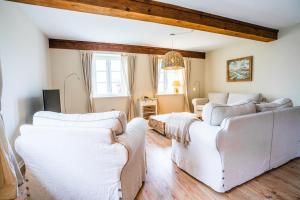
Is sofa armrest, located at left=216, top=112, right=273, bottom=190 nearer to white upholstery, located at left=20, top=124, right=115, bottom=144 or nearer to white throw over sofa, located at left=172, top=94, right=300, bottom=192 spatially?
white throw over sofa, located at left=172, top=94, right=300, bottom=192

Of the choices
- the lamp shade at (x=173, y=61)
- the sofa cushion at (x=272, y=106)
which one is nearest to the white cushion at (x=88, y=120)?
the sofa cushion at (x=272, y=106)

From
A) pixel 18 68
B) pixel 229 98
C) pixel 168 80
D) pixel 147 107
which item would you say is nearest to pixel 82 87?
pixel 147 107

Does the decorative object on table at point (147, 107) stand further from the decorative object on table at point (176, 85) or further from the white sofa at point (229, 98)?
the white sofa at point (229, 98)

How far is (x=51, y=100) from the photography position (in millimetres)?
2961

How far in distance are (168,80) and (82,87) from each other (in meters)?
2.90

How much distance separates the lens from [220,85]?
5359 mm

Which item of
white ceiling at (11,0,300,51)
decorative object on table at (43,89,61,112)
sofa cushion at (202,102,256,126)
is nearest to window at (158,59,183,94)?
white ceiling at (11,0,300,51)

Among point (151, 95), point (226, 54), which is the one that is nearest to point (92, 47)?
point (151, 95)

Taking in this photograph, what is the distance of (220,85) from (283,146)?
131 inches

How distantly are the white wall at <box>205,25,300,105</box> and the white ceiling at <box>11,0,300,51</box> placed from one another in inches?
13.3

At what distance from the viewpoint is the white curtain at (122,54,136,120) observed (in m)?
4.82

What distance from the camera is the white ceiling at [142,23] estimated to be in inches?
95.3

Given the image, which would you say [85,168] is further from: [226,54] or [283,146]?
[226,54]

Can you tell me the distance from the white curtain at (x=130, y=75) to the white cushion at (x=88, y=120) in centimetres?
342
